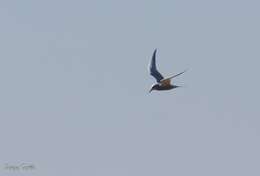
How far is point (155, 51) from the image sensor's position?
132000mm

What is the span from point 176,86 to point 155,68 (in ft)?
18.2

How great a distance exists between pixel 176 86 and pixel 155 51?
5739mm

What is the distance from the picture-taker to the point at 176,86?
127438 mm

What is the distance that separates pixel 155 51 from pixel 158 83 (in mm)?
3669

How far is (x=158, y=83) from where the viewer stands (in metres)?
130

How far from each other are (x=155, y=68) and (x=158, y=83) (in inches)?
125

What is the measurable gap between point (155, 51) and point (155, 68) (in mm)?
1554

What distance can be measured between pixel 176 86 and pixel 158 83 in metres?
2.65

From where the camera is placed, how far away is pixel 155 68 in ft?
435
